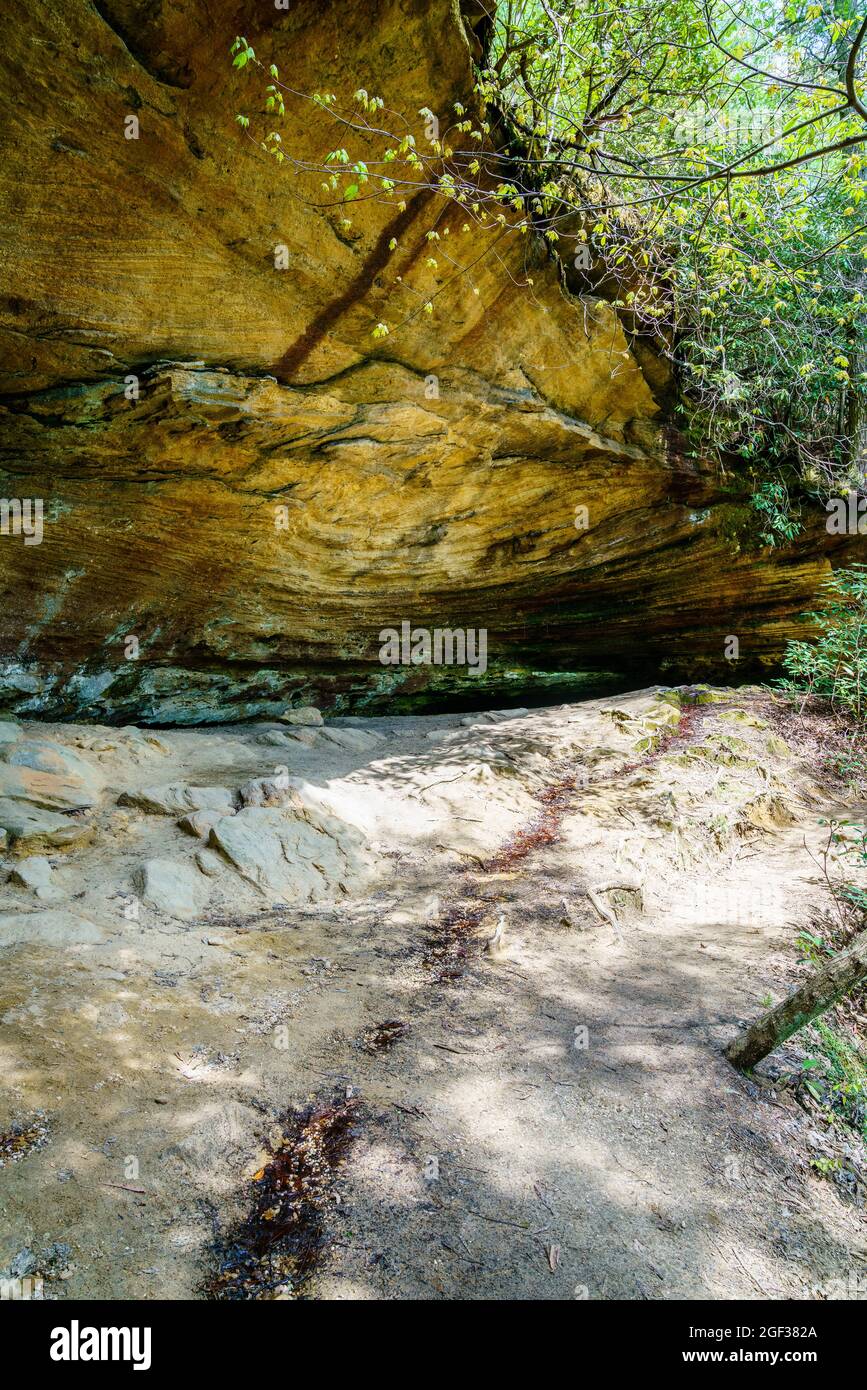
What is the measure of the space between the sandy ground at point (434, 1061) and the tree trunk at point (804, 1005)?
16cm

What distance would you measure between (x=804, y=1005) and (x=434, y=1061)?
5.67ft

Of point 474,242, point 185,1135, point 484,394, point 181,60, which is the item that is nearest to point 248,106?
point 181,60

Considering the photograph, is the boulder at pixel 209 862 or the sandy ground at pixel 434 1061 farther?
the boulder at pixel 209 862

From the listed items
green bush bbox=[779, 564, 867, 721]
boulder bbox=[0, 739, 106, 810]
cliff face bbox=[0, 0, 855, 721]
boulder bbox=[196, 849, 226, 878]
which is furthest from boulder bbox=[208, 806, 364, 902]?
green bush bbox=[779, 564, 867, 721]

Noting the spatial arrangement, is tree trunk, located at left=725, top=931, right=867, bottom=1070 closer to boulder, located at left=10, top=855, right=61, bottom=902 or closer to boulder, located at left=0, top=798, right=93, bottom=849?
boulder, located at left=10, top=855, right=61, bottom=902

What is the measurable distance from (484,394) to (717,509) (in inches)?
159

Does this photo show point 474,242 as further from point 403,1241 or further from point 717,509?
point 403,1241

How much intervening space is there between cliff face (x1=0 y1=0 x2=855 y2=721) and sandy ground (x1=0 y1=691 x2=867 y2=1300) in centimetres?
259

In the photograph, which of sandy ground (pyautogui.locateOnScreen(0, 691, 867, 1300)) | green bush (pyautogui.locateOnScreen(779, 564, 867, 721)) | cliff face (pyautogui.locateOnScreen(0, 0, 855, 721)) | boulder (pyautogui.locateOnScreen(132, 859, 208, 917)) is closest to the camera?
sandy ground (pyautogui.locateOnScreen(0, 691, 867, 1300))

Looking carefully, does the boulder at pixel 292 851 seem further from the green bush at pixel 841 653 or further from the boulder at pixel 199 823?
the green bush at pixel 841 653

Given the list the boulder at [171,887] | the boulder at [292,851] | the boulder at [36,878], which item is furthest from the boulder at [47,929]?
the boulder at [292,851]

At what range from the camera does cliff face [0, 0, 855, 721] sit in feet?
18.5

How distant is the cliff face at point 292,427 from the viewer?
5629 mm

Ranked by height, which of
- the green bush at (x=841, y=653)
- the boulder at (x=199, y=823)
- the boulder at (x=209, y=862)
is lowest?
the boulder at (x=209, y=862)
